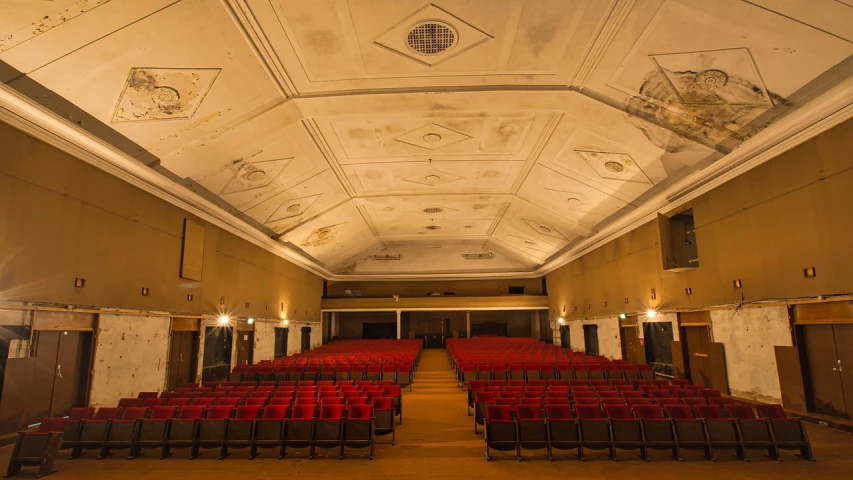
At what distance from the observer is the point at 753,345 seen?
984 centimetres

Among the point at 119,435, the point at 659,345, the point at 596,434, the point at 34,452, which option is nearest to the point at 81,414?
the point at 119,435

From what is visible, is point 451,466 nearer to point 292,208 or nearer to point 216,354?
point 216,354

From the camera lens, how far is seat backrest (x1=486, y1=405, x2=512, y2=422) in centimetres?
662

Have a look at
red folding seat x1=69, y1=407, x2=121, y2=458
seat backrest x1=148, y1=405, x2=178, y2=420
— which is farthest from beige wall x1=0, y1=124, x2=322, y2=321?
seat backrest x1=148, y1=405, x2=178, y2=420

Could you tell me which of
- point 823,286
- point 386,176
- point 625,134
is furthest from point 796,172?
point 386,176

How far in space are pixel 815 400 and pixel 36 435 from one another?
40.8ft

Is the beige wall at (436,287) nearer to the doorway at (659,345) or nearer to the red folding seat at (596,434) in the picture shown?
the doorway at (659,345)

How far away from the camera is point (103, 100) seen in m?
7.65

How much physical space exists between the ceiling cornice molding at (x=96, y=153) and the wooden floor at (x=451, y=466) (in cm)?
510

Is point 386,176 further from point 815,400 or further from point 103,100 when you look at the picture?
point 815,400

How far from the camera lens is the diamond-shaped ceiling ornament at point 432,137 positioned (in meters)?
11.5

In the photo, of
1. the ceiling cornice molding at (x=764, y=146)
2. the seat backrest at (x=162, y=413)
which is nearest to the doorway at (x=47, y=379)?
the seat backrest at (x=162, y=413)

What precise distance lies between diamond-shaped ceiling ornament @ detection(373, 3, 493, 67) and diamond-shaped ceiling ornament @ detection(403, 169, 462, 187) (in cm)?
647

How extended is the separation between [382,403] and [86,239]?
260 inches
